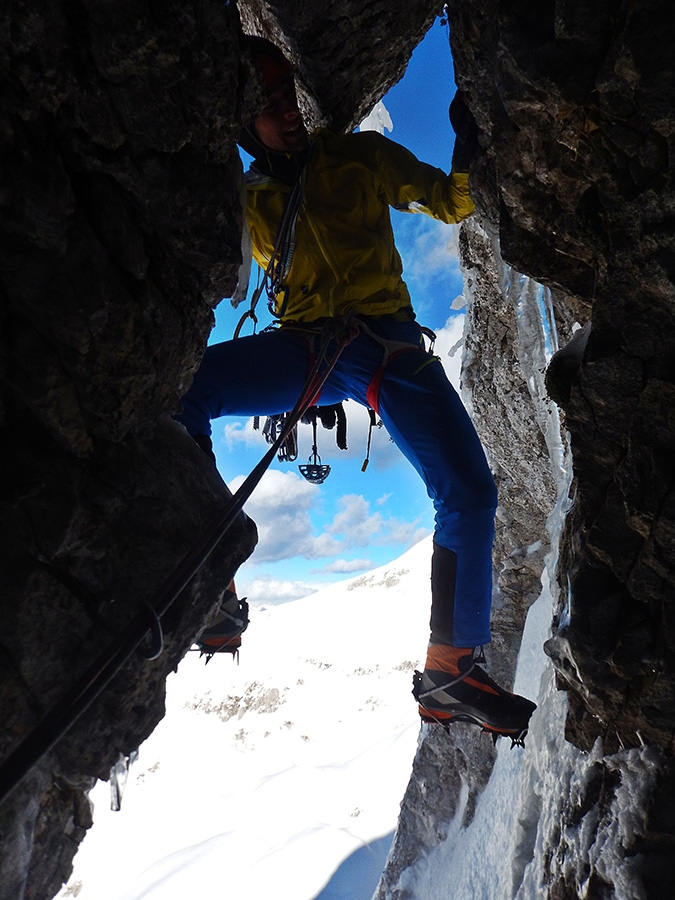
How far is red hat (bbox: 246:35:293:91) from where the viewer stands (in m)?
2.71

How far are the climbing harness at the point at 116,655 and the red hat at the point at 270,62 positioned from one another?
5.73ft

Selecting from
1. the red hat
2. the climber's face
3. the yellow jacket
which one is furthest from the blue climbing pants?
the red hat

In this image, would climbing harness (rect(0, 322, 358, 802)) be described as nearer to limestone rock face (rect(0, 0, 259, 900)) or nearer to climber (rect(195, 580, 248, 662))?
limestone rock face (rect(0, 0, 259, 900))

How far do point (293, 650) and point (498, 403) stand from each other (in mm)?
16485

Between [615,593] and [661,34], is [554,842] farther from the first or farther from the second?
[661,34]

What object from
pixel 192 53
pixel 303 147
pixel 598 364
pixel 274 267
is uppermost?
pixel 303 147

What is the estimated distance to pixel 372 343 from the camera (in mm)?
2713

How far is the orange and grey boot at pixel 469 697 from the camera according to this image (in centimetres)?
241

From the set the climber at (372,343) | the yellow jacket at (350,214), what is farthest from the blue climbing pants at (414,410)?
the yellow jacket at (350,214)

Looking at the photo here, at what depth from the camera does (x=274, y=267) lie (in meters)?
2.68

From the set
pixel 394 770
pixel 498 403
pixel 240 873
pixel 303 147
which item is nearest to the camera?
pixel 303 147

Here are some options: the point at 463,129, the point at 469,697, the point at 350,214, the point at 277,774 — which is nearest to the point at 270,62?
the point at 350,214

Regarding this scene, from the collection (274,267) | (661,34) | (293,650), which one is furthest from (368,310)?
(293,650)

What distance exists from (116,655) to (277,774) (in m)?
13.6
